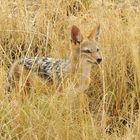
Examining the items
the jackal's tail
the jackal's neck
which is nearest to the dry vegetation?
the jackal's tail

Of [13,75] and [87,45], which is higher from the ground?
[87,45]

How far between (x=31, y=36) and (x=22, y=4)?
0.45 metres

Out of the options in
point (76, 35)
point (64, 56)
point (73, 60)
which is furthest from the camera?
point (64, 56)

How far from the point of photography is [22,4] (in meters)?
4.76

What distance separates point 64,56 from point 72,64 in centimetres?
39

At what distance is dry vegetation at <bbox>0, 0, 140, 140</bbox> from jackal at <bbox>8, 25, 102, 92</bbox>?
0.30 ft

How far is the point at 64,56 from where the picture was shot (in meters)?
4.21

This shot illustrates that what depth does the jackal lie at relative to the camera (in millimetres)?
3678

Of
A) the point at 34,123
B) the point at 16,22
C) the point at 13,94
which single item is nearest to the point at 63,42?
the point at 16,22

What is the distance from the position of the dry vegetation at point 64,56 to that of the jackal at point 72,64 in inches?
3.6

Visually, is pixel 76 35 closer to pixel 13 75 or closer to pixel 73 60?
pixel 73 60

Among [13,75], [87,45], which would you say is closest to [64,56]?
[87,45]

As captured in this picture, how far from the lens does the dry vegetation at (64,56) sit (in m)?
2.86

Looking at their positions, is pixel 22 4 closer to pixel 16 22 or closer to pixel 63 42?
pixel 16 22
